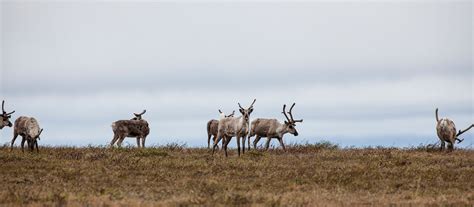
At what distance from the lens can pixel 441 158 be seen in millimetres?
23297

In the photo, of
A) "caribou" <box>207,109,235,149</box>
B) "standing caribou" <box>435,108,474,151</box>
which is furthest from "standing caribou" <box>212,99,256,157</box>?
"standing caribou" <box>435,108,474,151</box>

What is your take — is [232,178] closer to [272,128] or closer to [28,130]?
[28,130]

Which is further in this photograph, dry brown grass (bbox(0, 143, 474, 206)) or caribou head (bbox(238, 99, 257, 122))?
caribou head (bbox(238, 99, 257, 122))

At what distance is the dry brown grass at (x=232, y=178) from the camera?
47.6 feet

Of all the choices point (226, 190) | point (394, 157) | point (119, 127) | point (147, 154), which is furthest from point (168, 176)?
point (119, 127)

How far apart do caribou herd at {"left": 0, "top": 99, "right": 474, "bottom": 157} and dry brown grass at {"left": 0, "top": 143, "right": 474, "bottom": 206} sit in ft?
3.87

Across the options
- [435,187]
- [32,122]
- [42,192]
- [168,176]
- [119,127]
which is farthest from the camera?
[119,127]

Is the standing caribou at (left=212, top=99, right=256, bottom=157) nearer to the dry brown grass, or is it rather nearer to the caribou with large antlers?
the dry brown grass

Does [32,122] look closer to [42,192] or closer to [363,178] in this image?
[42,192]

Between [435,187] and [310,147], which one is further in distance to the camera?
[310,147]

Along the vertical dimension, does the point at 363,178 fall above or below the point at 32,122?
below

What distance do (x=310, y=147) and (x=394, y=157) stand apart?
14.9 ft

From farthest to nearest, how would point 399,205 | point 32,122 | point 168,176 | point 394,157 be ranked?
point 32,122 → point 394,157 → point 168,176 → point 399,205

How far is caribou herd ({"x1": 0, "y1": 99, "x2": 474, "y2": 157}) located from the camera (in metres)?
25.1
